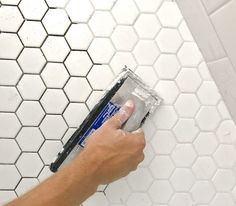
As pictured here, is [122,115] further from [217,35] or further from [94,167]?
[217,35]

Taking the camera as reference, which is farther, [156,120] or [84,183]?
[156,120]

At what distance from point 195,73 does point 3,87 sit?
1.46 ft

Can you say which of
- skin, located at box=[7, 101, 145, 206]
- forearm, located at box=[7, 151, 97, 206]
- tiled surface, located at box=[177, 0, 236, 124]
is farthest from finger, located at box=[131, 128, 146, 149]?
tiled surface, located at box=[177, 0, 236, 124]

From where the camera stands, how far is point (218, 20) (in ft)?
2.82

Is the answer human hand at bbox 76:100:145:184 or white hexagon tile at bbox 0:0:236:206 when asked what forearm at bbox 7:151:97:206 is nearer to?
human hand at bbox 76:100:145:184

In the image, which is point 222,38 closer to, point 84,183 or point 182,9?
point 182,9

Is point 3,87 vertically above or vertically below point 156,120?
above

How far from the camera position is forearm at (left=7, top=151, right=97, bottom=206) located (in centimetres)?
80

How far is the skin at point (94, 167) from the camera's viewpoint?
81cm

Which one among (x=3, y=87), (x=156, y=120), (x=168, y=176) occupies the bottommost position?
(x=168, y=176)

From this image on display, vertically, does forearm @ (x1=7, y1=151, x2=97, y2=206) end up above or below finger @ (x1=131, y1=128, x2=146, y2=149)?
above

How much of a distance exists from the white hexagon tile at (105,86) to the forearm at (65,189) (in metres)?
0.15

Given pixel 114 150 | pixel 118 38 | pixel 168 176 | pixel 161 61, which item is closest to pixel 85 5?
pixel 118 38

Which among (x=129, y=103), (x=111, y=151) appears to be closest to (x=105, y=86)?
(x=129, y=103)
